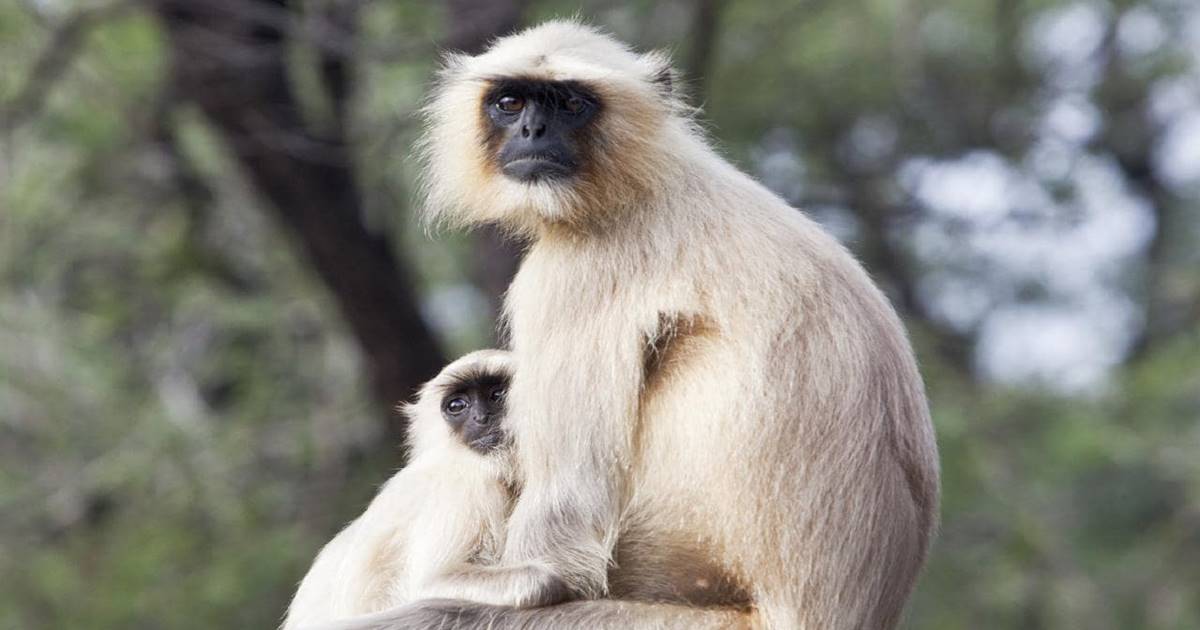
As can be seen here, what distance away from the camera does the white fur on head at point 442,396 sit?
4.84m

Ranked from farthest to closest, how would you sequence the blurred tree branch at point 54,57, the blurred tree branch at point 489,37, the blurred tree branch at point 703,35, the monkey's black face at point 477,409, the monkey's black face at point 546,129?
1. the blurred tree branch at point 703,35
2. the blurred tree branch at point 54,57
3. the blurred tree branch at point 489,37
4. the monkey's black face at point 477,409
5. the monkey's black face at point 546,129

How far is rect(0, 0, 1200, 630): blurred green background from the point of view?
977 cm

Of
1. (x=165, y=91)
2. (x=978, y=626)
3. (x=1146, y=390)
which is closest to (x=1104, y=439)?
(x=1146, y=390)

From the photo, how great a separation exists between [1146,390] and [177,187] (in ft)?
23.4

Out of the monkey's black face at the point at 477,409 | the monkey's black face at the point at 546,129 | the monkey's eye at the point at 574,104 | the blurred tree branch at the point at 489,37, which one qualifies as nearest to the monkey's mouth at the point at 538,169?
the monkey's black face at the point at 546,129

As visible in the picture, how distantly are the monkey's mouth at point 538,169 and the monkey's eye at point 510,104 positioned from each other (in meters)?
0.19

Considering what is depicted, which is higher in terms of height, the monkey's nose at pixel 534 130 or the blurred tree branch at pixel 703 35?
the blurred tree branch at pixel 703 35

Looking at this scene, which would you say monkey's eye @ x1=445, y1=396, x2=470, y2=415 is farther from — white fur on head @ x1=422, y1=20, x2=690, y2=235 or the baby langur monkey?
white fur on head @ x1=422, y1=20, x2=690, y2=235

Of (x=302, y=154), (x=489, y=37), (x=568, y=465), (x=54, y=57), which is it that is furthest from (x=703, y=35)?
(x=568, y=465)

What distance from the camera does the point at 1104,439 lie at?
11039 mm

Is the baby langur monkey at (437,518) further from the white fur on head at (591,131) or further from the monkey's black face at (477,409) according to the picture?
the white fur on head at (591,131)

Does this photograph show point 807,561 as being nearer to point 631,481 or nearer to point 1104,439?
point 631,481

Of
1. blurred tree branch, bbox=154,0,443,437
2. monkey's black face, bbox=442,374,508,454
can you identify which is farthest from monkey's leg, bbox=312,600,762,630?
blurred tree branch, bbox=154,0,443,437

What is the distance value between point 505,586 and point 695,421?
61 cm
